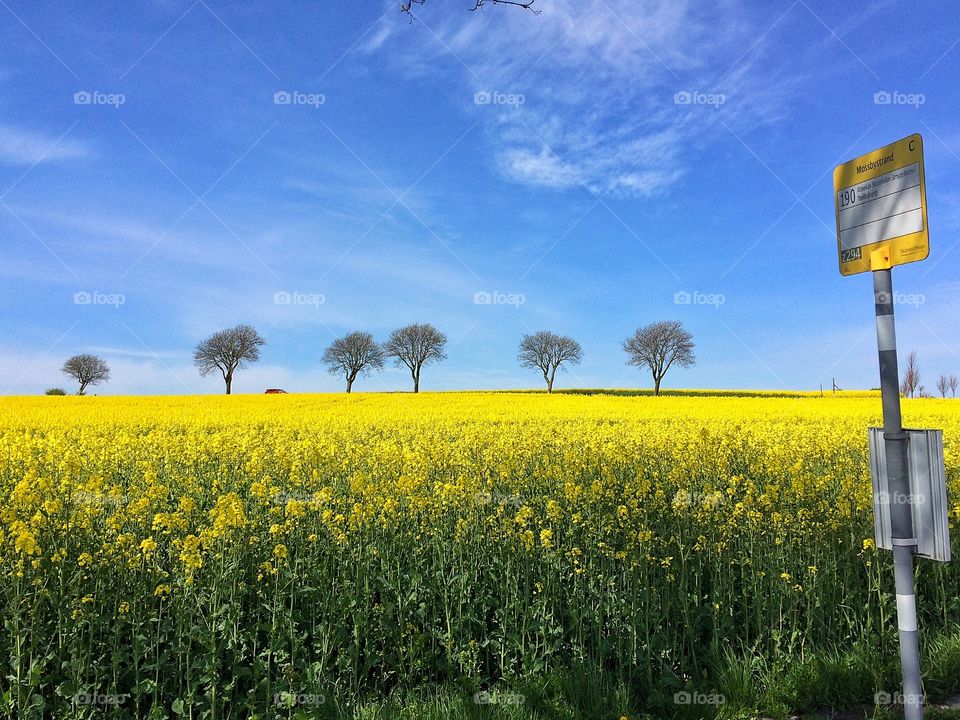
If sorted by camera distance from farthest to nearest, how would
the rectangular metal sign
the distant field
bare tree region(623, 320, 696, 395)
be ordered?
bare tree region(623, 320, 696, 395) < the distant field < the rectangular metal sign

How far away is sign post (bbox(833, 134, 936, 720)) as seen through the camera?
4090 millimetres

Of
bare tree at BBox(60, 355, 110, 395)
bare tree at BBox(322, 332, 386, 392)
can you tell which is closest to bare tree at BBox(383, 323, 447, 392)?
bare tree at BBox(322, 332, 386, 392)

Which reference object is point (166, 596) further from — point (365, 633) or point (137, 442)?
point (137, 442)

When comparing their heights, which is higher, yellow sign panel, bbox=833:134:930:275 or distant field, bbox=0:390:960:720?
yellow sign panel, bbox=833:134:930:275

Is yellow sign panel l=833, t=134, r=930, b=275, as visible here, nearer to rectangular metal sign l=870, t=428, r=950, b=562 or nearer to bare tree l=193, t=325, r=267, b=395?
rectangular metal sign l=870, t=428, r=950, b=562

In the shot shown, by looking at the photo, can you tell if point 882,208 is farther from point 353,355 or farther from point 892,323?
point 353,355

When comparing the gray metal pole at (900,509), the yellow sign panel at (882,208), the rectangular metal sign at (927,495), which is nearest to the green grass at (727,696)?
the gray metal pole at (900,509)

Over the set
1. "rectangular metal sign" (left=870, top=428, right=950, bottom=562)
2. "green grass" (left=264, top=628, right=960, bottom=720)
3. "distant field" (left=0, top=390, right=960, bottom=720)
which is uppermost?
"rectangular metal sign" (left=870, top=428, right=950, bottom=562)

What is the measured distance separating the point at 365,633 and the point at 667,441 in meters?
8.70

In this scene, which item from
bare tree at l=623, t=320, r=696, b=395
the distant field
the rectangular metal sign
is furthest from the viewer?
bare tree at l=623, t=320, r=696, b=395

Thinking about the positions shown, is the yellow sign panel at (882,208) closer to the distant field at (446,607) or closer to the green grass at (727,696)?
the distant field at (446,607)

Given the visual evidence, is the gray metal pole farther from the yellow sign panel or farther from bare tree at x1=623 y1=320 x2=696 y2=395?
bare tree at x1=623 y1=320 x2=696 y2=395

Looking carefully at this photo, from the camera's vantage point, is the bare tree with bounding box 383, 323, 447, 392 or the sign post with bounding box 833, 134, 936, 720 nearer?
the sign post with bounding box 833, 134, 936, 720

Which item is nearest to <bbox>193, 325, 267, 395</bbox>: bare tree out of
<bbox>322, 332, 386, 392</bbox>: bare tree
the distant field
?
<bbox>322, 332, 386, 392</bbox>: bare tree
